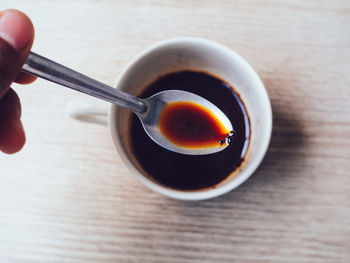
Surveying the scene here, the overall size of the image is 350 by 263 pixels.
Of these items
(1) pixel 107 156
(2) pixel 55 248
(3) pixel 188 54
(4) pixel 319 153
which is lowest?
(2) pixel 55 248

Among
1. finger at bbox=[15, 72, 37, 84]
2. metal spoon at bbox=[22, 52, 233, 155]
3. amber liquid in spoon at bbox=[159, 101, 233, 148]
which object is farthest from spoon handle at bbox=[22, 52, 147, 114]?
finger at bbox=[15, 72, 37, 84]

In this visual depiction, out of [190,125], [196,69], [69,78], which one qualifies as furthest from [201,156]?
[69,78]

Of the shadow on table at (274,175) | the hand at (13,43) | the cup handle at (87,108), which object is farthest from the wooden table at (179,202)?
the hand at (13,43)

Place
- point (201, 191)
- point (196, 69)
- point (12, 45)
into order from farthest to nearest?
point (196, 69), point (201, 191), point (12, 45)

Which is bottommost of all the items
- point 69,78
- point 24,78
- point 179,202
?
point 179,202

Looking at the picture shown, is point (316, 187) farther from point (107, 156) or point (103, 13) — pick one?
point (103, 13)

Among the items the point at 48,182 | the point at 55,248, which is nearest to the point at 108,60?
the point at 48,182

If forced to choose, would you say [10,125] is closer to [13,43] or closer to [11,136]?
[11,136]

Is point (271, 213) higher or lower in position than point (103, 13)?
lower

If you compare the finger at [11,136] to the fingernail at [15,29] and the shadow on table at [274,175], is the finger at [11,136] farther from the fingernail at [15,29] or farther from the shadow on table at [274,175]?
the shadow on table at [274,175]
